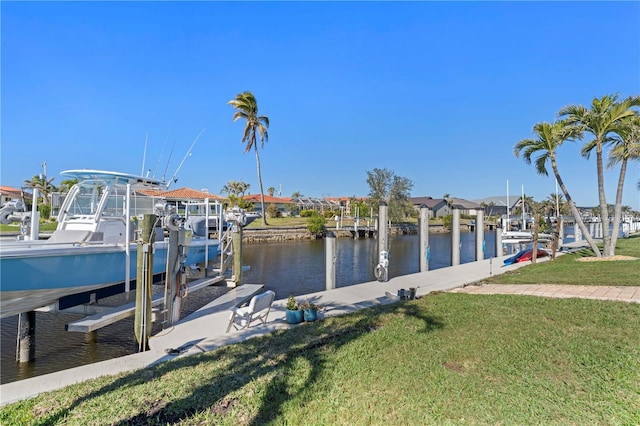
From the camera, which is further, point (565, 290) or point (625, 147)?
point (625, 147)

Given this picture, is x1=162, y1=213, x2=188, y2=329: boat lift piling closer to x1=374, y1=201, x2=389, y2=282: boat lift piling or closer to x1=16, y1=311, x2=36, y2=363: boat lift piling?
x1=16, y1=311, x2=36, y2=363: boat lift piling

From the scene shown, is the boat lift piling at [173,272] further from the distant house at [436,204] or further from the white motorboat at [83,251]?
the distant house at [436,204]

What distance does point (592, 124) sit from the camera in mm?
14094

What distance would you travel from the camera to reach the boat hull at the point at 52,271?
6.84m

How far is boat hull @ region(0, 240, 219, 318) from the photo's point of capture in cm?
684

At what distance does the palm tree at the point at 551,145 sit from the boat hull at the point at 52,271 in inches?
597

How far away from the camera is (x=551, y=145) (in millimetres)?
15266

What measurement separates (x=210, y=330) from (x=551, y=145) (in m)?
14.6

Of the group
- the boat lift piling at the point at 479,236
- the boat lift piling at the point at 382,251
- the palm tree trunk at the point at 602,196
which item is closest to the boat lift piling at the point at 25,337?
the boat lift piling at the point at 382,251

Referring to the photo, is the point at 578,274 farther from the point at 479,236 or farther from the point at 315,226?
the point at 315,226

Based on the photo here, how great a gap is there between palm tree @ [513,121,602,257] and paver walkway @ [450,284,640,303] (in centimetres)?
661

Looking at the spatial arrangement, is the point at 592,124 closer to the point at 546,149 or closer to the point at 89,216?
the point at 546,149

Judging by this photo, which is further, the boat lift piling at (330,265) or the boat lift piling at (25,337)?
the boat lift piling at (330,265)

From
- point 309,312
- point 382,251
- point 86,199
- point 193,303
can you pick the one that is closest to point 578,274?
point 382,251
